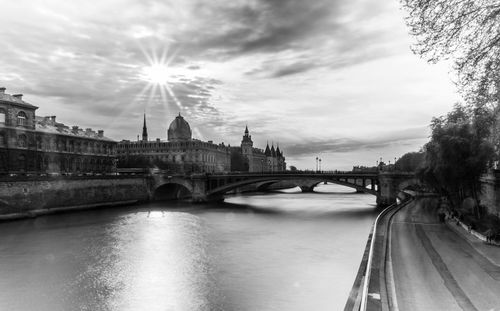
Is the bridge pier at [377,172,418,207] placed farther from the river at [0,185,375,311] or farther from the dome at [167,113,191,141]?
the dome at [167,113,191,141]

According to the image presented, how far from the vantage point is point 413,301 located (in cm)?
1361

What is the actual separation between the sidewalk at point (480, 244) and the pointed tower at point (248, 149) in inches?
5686

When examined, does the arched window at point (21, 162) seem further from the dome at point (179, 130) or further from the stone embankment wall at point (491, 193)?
the dome at point (179, 130)

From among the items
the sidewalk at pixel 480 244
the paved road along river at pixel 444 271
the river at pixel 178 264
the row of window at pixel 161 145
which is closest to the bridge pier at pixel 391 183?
the river at pixel 178 264

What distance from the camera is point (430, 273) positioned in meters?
17.0

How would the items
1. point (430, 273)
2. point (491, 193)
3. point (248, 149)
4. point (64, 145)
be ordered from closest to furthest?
point (430, 273) → point (491, 193) → point (64, 145) → point (248, 149)

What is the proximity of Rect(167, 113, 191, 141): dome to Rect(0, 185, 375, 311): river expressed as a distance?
295 ft

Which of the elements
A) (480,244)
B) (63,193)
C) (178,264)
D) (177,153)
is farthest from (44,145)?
(480,244)

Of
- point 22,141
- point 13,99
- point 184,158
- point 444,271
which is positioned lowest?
point 444,271

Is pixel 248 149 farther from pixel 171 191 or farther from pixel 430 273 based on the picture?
pixel 430 273

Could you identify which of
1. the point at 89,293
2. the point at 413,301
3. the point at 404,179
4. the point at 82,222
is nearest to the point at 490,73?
the point at 413,301

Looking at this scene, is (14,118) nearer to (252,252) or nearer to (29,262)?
(29,262)

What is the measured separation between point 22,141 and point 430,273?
197ft

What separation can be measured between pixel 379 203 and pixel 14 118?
5609 centimetres
